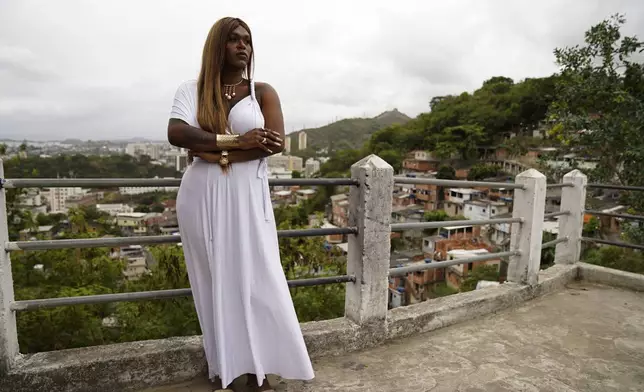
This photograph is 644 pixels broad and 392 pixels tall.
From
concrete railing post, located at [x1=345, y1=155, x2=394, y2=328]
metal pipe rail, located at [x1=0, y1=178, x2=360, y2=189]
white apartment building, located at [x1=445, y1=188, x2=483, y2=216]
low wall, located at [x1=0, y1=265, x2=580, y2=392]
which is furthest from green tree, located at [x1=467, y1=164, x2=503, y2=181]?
metal pipe rail, located at [x1=0, y1=178, x2=360, y2=189]

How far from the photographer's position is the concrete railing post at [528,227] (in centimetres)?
367

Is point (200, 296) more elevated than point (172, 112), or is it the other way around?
point (172, 112)

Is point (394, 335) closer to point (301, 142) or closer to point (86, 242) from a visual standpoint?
point (86, 242)

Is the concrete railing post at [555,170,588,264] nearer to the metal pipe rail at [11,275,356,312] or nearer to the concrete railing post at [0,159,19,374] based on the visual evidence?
the metal pipe rail at [11,275,356,312]

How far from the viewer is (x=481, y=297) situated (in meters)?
3.46

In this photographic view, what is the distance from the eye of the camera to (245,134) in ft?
6.00

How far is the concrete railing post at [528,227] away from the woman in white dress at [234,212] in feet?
8.48

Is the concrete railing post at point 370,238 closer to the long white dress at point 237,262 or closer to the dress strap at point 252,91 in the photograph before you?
the long white dress at point 237,262

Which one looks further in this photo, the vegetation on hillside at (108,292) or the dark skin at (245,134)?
the vegetation on hillside at (108,292)

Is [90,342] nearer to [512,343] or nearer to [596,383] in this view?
[512,343]

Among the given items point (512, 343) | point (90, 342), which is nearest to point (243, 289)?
point (512, 343)

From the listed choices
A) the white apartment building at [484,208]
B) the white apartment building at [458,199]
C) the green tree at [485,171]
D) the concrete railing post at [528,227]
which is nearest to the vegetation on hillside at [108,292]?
the concrete railing post at [528,227]

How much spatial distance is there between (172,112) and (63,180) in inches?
25.8

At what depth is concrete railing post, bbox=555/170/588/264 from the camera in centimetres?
439
